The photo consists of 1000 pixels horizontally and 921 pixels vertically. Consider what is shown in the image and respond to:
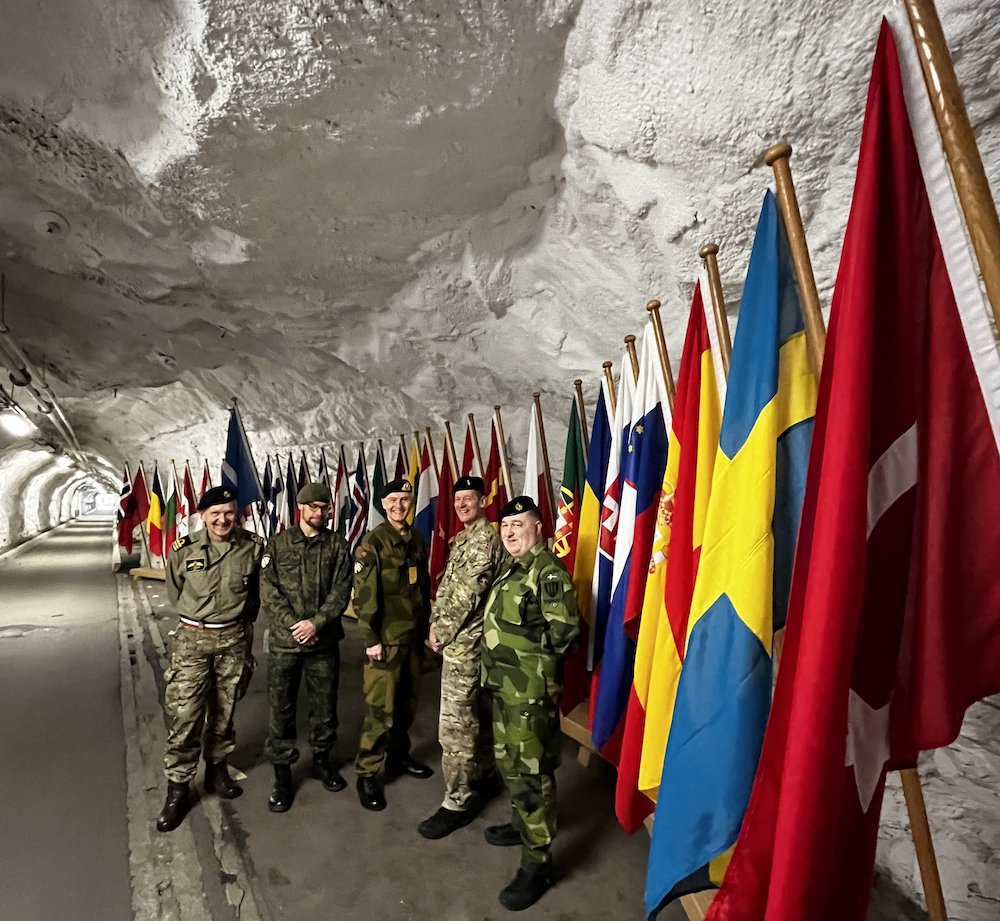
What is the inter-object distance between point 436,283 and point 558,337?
909 millimetres

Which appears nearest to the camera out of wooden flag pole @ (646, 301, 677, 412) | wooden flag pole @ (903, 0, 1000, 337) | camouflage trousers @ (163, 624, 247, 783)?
wooden flag pole @ (903, 0, 1000, 337)

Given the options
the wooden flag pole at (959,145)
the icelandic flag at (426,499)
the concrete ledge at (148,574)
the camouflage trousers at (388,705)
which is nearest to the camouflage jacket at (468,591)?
the camouflage trousers at (388,705)

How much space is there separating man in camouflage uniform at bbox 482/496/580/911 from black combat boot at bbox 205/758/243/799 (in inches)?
62.5

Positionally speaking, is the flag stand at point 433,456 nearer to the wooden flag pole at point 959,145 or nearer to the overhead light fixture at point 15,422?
the wooden flag pole at point 959,145

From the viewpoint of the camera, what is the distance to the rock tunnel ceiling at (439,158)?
6.07ft

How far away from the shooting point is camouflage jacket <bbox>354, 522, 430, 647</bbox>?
10.7 ft

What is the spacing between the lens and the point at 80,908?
93.4 inches

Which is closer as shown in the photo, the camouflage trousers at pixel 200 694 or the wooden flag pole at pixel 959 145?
the wooden flag pole at pixel 959 145

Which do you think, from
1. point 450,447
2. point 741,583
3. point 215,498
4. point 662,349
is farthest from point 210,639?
point 741,583

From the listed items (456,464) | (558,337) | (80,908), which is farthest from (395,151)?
(80,908)

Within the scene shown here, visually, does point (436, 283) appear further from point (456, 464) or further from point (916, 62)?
point (916, 62)

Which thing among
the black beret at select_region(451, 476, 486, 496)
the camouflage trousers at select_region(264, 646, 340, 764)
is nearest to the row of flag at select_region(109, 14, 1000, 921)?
the black beret at select_region(451, 476, 486, 496)

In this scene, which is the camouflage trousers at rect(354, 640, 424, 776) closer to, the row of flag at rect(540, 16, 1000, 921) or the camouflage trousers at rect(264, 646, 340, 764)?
the camouflage trousers at rect(264, 646, 340, 764)

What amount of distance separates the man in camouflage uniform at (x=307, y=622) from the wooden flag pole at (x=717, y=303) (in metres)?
2.34
